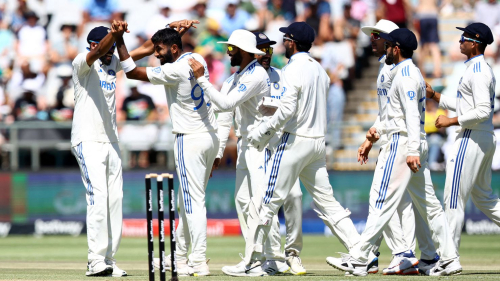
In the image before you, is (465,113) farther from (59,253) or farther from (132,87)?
(132,87)

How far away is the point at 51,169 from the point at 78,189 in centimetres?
68

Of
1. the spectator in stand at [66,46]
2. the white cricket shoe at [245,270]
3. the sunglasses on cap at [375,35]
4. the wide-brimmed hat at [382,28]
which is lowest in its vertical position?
the white cricket shoe at [245,270]

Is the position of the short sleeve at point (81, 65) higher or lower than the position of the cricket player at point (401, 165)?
higher

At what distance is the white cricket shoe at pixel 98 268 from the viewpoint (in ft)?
26.5

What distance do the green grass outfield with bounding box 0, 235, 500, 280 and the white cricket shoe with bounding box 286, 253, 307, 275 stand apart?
13cm

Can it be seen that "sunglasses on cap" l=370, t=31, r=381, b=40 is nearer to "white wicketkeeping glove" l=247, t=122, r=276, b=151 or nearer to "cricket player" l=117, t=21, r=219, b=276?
"white wicketkeeping glove" l=247, t=122, r=276, b=151

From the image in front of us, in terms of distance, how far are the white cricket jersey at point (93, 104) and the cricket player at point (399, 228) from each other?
281cm

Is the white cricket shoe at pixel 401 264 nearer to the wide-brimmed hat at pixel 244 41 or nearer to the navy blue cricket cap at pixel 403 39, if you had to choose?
the navy blue cricket cap at pixel 403 39

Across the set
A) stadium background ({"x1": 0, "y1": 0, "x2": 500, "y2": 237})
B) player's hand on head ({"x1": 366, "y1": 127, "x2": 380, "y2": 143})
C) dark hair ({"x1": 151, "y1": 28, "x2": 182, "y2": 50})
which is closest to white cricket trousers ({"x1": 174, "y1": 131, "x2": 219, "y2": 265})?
dark hair ({"x1": 151, "y1": 28, "x2": 182, "y2": 50})

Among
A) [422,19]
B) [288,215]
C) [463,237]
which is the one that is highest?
[422,19]

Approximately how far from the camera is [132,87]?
17.9 m

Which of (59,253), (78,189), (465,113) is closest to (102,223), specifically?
(465,113)

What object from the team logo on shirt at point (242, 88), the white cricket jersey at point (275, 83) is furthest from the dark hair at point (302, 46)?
the white cricket jersey at point (275, 83)

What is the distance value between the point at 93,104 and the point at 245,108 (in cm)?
160
